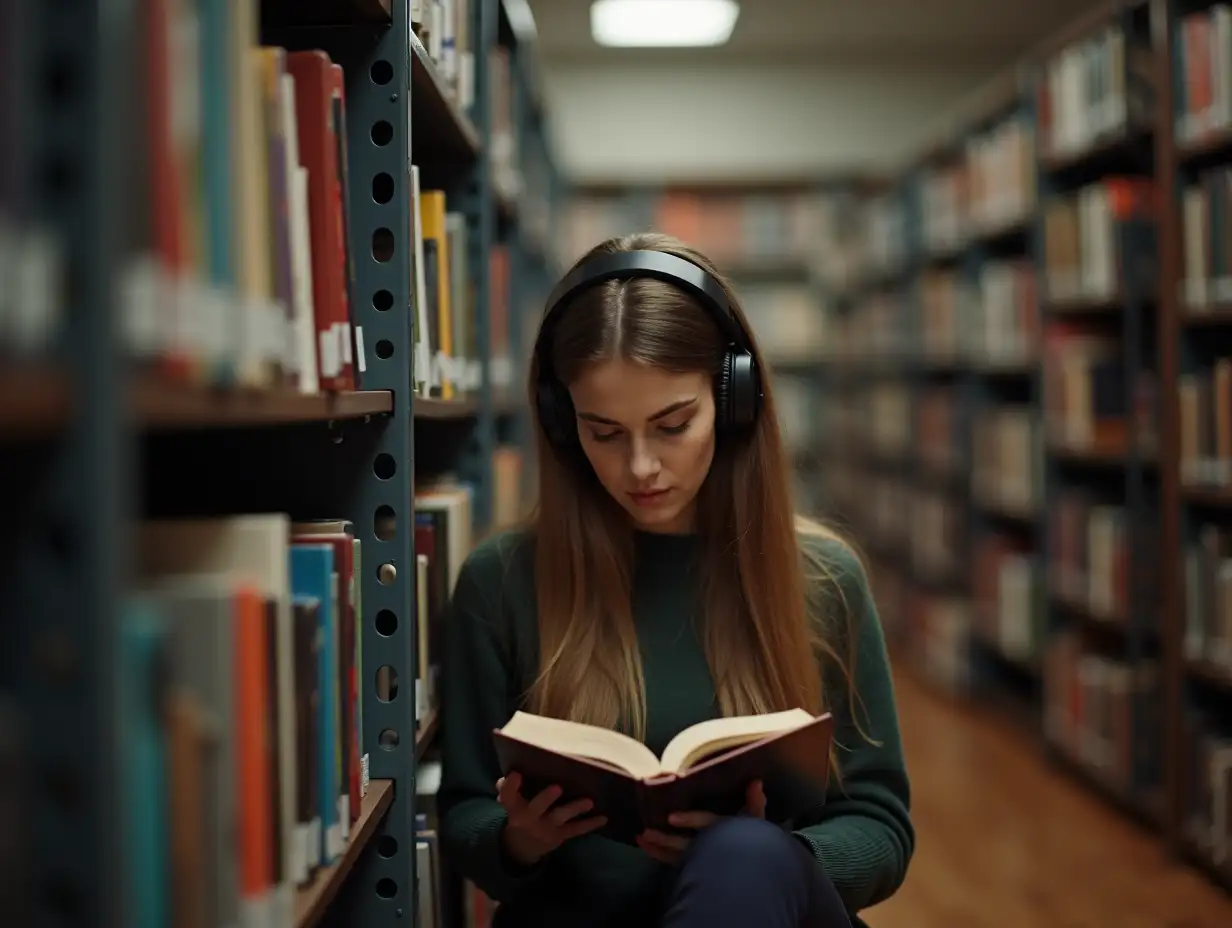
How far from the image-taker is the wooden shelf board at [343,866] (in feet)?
2.79

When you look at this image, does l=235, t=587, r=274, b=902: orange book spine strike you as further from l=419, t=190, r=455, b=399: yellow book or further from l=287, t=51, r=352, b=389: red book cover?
l=419, t=190, r=455, b=399: yellow book

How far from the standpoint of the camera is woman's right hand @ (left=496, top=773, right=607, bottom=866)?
1.11 metres

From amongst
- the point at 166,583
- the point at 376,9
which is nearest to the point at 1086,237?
the point at 376,9

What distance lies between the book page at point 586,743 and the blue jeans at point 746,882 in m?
0.11

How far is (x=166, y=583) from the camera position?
2.43ft

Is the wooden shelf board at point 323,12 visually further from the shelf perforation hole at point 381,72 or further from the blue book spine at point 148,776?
the blue book spine at point 148,776

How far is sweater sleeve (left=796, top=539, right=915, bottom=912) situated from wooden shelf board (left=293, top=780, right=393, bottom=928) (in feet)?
1.52

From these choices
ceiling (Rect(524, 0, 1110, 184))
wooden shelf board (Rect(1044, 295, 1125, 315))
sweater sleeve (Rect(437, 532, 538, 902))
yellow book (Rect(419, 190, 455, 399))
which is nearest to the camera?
sweater sleeve (Rect(437, 532, 538, 902))

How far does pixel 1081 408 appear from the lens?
3.23 metres

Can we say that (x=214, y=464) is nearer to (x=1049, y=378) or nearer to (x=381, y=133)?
(x=381, y=133)

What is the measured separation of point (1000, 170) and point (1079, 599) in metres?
1.50

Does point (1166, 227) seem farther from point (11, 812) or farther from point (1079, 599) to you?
point (11, 812)

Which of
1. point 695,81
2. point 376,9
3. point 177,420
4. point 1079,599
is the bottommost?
point 1079,599

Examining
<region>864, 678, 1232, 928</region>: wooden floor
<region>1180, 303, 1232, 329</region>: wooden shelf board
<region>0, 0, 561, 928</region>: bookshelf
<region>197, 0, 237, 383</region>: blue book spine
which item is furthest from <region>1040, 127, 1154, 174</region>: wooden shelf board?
<region>197, 0, 237, 383</region>: blue book spine
